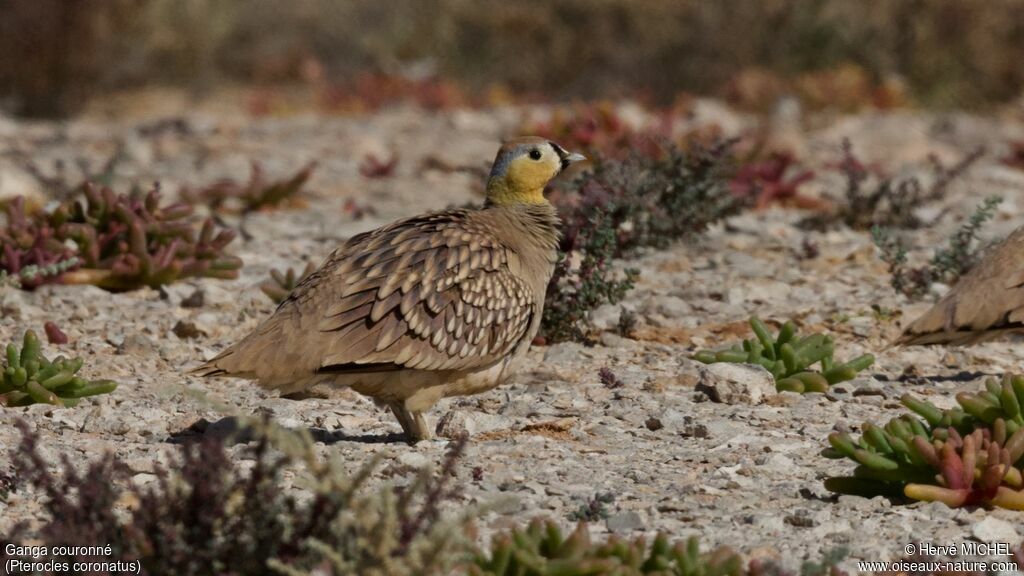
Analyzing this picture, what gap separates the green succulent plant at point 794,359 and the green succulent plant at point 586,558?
2.46m

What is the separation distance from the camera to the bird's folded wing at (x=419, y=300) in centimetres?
576

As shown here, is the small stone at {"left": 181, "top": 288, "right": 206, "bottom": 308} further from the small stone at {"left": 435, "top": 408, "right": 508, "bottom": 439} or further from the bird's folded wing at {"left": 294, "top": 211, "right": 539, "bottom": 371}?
the small stone at {"left": 435, "top": 408, "right": 508, "bottom": 439}

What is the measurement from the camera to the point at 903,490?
17.3 feet

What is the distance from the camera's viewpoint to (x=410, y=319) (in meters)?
5.88

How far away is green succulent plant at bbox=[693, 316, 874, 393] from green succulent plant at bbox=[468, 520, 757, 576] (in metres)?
2.46

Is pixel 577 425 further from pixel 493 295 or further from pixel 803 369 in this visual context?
pixel 803 369

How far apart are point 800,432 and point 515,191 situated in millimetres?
1763

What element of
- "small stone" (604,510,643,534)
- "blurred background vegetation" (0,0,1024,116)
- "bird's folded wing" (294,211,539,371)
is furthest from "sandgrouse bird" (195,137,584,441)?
"blurred background vegetation" (0,0,1024,116)

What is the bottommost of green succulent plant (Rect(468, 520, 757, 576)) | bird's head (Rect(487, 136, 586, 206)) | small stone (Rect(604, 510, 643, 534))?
green succulent plant (Rect(468, 520, 757, 576))

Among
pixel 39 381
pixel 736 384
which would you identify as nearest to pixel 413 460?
pixel 736 384

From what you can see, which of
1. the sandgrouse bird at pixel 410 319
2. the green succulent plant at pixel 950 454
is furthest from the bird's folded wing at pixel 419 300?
the green succulent plant at pixel 950 454

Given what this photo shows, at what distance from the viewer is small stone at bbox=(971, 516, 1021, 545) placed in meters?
4.87

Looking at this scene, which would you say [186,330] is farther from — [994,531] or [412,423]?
[994,531]

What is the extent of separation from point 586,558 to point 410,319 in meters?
1.85
